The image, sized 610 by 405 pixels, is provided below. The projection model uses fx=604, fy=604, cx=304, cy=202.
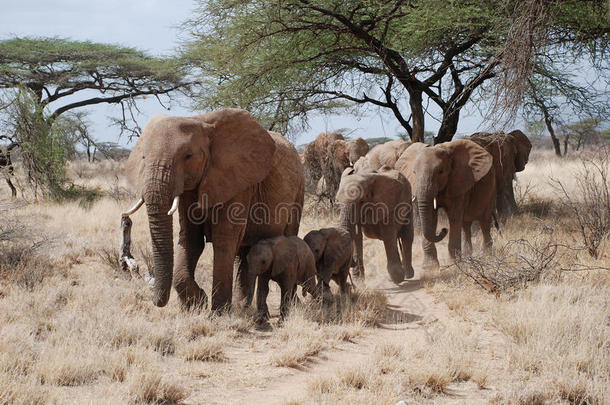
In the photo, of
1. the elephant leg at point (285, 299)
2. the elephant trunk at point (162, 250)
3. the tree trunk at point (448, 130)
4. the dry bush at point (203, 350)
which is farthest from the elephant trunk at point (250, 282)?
the tree trunk at point (448, 130)

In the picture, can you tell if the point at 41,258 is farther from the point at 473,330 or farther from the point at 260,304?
the point at 473,330

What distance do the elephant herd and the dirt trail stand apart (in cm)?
99

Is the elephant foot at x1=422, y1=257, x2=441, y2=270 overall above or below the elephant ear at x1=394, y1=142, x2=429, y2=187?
below

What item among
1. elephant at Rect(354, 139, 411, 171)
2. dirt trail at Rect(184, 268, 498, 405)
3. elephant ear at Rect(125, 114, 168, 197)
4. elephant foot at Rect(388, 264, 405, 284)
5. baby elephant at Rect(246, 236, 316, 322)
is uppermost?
elephant at Rect(354, 139, 411, 171)

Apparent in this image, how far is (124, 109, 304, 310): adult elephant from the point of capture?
580 cm

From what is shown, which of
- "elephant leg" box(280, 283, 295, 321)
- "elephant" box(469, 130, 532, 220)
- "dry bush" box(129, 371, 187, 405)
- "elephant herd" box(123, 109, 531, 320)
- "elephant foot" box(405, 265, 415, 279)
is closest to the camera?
"dry bush" box(129, 371, 187, 405)

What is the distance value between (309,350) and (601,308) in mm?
2979

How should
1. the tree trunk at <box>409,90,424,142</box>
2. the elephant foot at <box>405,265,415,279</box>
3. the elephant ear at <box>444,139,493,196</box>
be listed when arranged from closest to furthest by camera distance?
1. the elephant foot at <box>405,265,415,279</box>
2. the elephant ear at <box>444,139,493,196</box>
3. the tree trunk at <box>409,90,424,142</box>

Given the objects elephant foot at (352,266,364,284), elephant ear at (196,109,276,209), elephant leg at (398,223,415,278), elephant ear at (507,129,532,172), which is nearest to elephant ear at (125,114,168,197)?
elephant ear at (196,109,276,209)

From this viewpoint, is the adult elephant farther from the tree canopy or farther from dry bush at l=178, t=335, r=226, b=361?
the tree canopy

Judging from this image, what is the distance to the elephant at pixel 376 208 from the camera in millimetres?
9086

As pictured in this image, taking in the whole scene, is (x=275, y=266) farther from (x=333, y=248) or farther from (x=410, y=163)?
(x=410, y=163)

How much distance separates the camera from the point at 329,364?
18.6 ft

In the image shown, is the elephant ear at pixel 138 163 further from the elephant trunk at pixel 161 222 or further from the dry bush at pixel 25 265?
the dry bush at pixel 25 265
